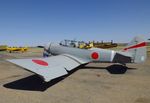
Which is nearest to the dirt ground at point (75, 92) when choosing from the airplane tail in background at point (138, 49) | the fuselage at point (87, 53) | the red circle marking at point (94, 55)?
the airplane tail in background at point (138, 49)

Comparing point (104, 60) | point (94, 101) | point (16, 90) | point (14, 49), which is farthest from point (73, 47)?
point (14, 49)

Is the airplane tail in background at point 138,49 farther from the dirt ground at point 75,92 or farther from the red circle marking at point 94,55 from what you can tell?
the dirt ground at point 75,92

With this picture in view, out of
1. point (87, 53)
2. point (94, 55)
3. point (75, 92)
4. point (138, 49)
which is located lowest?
point (75, 92)

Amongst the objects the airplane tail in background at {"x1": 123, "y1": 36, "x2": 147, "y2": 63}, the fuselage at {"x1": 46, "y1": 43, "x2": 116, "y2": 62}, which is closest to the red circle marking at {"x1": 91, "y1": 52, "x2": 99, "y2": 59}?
the fuselage at {"x1": 46, "y1": 43, "x2": 116, "y2": 62}

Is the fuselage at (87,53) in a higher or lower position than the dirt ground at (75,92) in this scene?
higher

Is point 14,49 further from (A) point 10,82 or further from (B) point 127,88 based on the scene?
(B) point 127,88

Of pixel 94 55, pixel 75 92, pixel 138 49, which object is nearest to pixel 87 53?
pixel 94 55

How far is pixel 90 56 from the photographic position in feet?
45.8

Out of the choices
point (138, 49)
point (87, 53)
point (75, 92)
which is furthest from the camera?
point (87, 53)

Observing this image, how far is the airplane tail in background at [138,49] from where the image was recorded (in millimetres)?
12789

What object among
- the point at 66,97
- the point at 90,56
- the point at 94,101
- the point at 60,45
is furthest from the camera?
the point at 60,45

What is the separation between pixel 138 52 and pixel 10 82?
9.26 meters

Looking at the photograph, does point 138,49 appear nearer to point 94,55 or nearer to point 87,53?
point 94,55

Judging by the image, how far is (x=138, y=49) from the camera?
13.0 m
